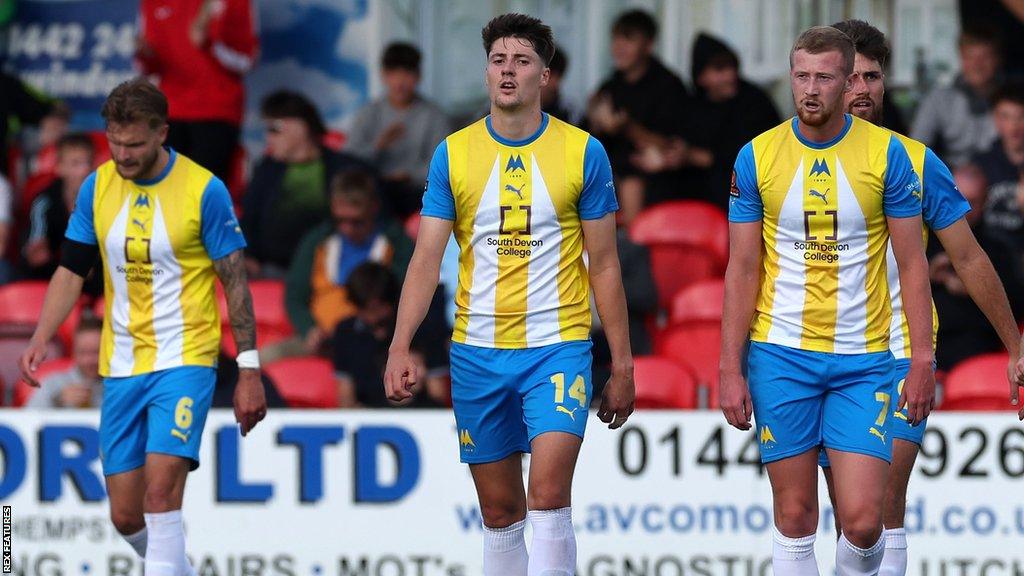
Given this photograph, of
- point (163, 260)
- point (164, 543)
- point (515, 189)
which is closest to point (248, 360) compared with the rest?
point (163, 260)

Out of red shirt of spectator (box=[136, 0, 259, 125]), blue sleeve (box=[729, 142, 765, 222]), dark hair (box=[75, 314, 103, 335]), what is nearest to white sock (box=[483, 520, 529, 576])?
blue sleeve (box=[729, 142, 765, 222])

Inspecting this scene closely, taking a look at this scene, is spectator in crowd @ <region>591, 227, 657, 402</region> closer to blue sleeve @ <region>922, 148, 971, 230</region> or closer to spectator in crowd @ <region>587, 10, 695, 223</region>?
spectator in crowd @ <region>587, 10, 695, 223</region>

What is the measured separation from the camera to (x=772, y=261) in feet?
22.2

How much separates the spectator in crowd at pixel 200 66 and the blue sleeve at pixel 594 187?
17.7ft

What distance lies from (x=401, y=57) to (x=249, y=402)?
4.79 m

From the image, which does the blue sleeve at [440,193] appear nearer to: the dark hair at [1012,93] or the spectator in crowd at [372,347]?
the spectator in crowd at [372,347]

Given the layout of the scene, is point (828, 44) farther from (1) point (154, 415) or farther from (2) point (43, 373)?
(2) point (43, 373)

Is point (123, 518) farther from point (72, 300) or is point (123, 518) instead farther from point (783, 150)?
point (783, 150)

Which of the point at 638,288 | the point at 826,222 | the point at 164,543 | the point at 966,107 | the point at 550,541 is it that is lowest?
the point at 164,543

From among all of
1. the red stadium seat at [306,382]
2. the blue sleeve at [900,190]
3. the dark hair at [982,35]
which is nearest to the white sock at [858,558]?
the blue sleeve at [900,190]

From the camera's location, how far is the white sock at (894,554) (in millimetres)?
7191

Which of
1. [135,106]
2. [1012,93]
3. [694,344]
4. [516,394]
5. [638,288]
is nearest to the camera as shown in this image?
[516,394]

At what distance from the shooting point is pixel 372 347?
10.3 meters

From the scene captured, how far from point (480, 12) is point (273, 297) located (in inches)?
118
